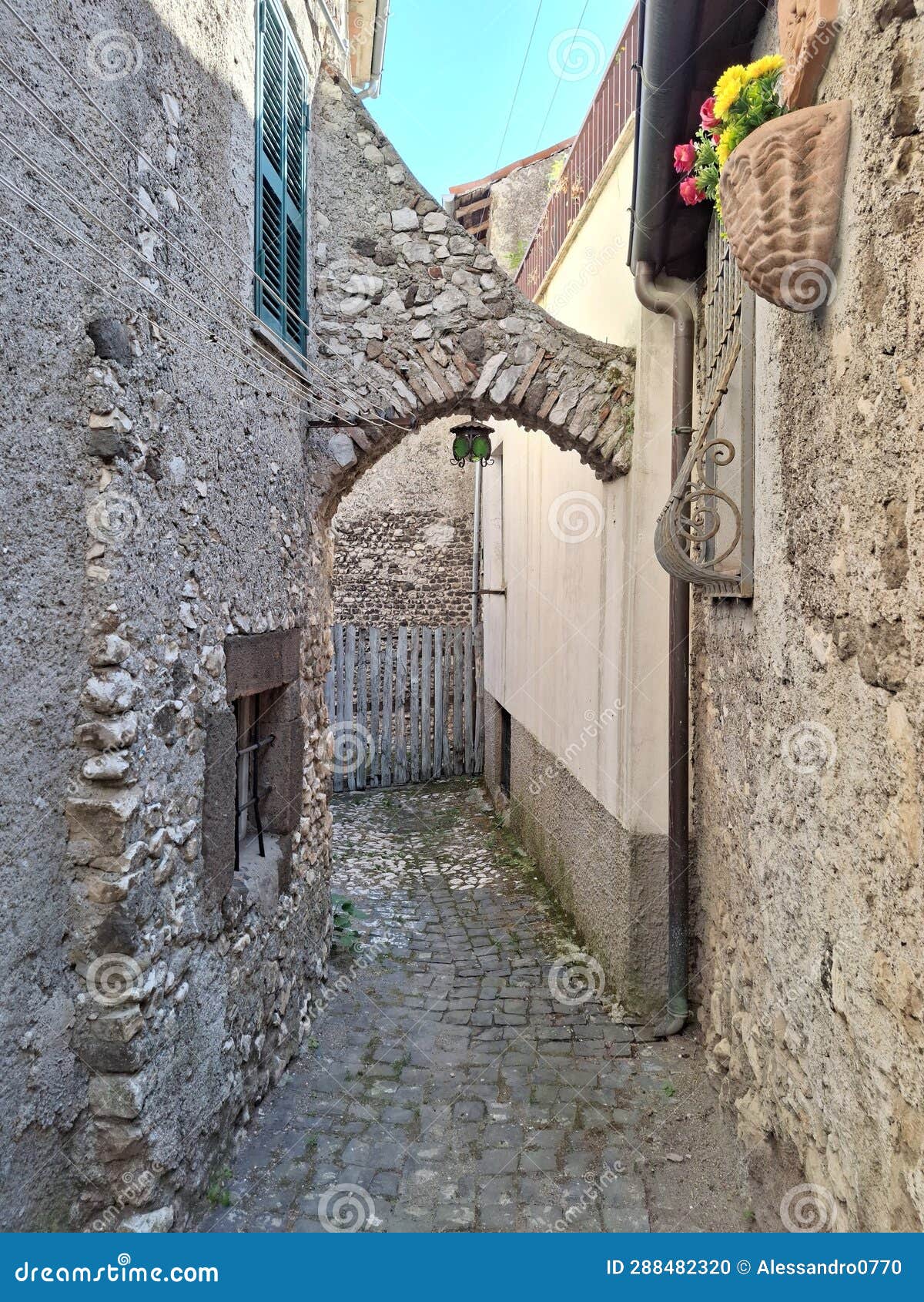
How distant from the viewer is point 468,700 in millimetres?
10469

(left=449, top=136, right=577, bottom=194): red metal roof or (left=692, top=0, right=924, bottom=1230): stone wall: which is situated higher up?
(left=449, top=136, right=577, bottom=194): red metal roof

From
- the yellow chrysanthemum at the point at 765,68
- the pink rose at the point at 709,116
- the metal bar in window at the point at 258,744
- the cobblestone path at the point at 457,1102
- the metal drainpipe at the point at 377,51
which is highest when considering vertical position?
the metal drainpipe at the point at 377,51

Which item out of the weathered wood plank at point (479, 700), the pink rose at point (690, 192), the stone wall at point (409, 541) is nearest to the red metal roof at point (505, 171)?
the stone wall at point (409, 541)

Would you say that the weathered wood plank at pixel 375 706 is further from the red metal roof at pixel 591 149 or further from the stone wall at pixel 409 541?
the red metal roof at pixel 591 149

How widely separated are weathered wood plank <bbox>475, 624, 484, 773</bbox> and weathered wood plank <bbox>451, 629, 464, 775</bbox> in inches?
7.2

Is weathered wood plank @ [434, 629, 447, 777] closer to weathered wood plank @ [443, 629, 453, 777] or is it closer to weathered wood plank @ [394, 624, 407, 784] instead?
weathered wood plank @ [443, 629, 453, 777]

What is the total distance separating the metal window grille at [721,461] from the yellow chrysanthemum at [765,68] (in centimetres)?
68

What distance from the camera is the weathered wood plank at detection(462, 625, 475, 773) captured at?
34.4ft

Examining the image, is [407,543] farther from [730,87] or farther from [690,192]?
[730,87]

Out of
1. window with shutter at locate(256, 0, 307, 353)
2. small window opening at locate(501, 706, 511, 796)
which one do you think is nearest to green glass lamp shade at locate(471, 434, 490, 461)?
window with shutter at locate(256, 0, 307, 353)

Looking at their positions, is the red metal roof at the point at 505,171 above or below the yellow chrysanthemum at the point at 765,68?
above

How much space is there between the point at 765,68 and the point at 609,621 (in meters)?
2.84

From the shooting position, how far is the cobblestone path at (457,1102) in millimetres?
2926

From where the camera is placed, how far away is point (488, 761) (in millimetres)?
9797
